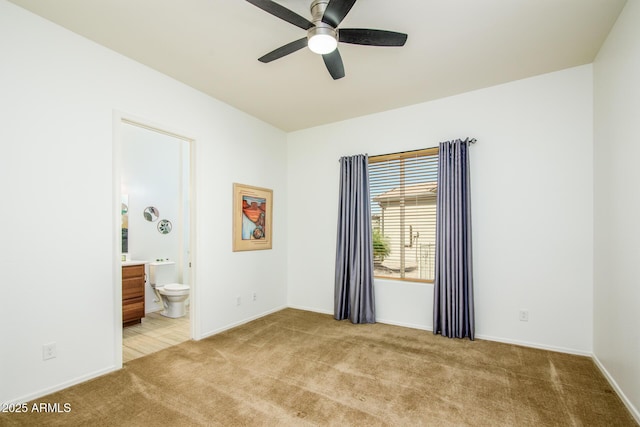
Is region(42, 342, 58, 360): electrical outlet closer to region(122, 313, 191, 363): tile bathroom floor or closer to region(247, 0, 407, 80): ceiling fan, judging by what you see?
region(122, 313, 191, 363): tile bathroom floor

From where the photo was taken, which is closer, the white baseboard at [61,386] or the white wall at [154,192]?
the white baseboard at [61,386]

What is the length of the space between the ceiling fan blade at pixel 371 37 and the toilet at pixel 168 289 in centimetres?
373

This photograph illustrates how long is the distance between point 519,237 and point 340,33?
2735 mm

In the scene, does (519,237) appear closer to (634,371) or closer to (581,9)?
(634,371)

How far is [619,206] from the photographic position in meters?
2.30

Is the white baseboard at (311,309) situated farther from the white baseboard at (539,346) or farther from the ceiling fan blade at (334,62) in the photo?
the ceiling fan blade at (334,62)

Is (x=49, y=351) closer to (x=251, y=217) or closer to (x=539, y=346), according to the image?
(x=251, y=217)

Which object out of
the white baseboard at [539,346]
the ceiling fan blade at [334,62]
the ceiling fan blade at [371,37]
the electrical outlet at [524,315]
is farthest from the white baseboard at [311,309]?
the ceiling fan blade at [371,37]

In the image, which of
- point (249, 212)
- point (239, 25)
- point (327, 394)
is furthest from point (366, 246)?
point (239, 25)

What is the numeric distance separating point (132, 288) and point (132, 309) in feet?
0.87

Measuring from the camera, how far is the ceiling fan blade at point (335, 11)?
1744 millimetres

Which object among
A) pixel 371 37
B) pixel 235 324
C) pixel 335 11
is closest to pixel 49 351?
pixel 235 324

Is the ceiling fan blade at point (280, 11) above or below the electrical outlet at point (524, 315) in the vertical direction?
above

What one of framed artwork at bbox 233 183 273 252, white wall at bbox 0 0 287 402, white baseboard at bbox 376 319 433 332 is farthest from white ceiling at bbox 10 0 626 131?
white baseboard at bbox 376 319 433 332
